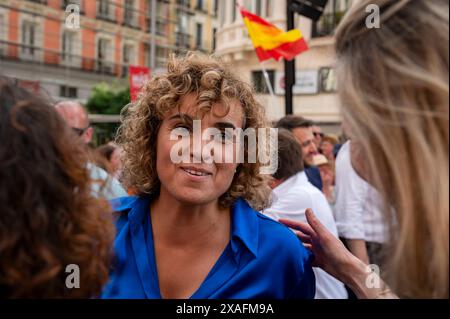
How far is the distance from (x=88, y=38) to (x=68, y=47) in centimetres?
142

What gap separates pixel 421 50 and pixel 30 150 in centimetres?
70

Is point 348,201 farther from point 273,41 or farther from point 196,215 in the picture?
point 273,41

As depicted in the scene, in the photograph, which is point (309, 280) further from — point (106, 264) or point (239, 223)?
point (106, 264)

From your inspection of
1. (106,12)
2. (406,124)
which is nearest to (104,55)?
(106,12)

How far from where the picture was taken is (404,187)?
3.26 feet

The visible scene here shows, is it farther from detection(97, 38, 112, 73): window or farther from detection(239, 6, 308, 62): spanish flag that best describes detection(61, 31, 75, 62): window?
detection(239, 6, 308, 62): spanish flag

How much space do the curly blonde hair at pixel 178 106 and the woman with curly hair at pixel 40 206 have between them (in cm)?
79

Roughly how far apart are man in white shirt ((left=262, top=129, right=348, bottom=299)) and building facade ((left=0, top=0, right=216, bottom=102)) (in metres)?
19.2

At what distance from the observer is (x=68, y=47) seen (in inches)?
1010

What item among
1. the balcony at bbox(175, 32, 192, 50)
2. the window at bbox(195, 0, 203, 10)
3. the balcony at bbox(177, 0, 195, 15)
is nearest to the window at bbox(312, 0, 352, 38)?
the balcony at bbox(175, 32, 192, 50)

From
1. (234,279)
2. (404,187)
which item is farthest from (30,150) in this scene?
(234,279)

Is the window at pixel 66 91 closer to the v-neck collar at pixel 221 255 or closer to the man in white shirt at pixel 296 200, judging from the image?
the man in white shirt at pixel 296 200

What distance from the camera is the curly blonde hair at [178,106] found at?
1.87 m

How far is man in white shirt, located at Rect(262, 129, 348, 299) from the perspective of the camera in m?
3.04
